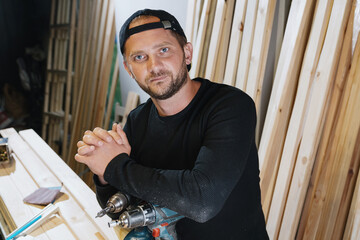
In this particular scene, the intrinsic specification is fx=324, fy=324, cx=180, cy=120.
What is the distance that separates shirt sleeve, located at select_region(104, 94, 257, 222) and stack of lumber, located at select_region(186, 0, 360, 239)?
90 cm

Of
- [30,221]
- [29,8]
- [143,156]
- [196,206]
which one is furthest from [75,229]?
[29,8]

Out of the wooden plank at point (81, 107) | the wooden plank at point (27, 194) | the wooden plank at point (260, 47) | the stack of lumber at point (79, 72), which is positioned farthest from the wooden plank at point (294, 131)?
the wooden plank at point (81, 107)

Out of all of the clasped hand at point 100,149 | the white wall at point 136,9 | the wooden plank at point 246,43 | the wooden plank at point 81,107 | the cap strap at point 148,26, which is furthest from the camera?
the wooden plank at point 81,107

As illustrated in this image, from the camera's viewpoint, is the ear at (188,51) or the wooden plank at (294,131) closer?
the ear at (188,51)

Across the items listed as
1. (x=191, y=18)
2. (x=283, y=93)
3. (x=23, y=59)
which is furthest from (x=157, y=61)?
(x=23, y=59)

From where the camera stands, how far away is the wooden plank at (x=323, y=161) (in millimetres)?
1798

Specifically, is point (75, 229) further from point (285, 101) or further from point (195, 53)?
point (195, 53)

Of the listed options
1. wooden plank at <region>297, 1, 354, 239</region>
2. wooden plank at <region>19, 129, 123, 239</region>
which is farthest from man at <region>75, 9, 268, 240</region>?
wooden plank at <region>297, 1, 354, 239</region>

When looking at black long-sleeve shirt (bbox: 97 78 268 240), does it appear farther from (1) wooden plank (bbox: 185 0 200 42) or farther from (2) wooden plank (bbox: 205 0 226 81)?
(1) wooden plank (bbox: 185 0 200 42)

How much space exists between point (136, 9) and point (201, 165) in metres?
3.10

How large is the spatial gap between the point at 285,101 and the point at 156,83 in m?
1.03

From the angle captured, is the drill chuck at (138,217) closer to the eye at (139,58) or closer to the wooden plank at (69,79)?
the eye at (139,58)

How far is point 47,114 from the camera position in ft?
17.6

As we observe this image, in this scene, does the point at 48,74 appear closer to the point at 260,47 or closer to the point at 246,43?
the point at 246,43
